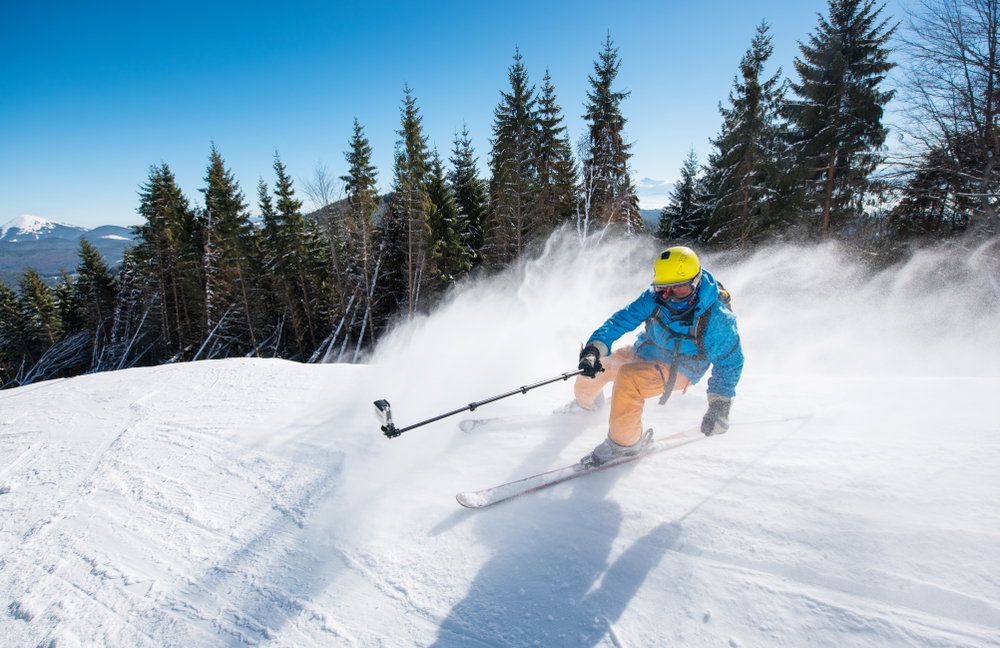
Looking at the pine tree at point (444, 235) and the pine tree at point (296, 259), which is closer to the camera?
the pine tree at point (444, 235)

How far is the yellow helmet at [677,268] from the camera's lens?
3.12 m

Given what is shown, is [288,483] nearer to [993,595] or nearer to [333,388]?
[333,388]

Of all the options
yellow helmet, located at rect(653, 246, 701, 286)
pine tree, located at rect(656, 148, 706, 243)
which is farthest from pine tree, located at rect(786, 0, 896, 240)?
yellow helmet, located at rect(653, 246, 701, 286)

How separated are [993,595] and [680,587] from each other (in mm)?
1407

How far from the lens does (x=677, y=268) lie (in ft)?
10.3

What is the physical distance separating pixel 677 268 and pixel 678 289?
0.19 metres

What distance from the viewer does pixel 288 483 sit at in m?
3.42

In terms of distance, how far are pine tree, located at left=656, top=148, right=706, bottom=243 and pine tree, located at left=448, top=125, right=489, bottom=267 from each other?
11.3 meters

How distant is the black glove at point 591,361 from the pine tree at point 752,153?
16.9 meters

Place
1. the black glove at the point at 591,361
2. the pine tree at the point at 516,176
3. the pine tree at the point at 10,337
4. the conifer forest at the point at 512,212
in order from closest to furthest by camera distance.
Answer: the black glove at the point at 591,361
the conifer forest at the point at 512,212
the pine tree at the point at 516,176
the pine tree at the point at 10,337

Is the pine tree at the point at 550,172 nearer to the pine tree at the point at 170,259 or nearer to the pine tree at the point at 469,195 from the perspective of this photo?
the pine tree at the point at 469,195

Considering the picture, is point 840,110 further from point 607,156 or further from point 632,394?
point 632,394

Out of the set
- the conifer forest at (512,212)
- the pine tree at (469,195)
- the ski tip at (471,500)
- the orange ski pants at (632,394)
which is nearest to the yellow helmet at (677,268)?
the orange ski pants at (632,394)

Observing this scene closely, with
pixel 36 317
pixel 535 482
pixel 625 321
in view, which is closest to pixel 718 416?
pixel 625 321
